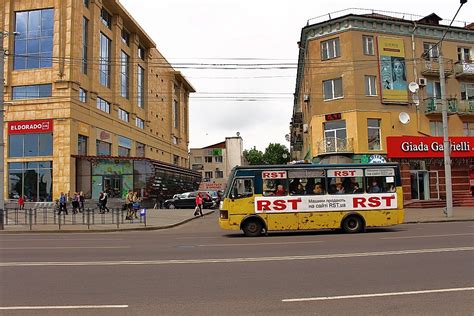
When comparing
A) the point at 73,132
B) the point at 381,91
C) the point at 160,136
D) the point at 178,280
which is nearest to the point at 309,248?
the point at 178,280

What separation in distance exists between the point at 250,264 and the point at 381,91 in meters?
27.2

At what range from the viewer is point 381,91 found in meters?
33.9

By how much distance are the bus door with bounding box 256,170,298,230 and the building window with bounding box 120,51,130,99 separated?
4037 centimetres

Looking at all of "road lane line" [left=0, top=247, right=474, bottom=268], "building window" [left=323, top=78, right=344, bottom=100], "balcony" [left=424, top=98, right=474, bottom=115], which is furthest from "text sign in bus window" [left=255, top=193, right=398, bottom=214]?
"balcony" [left=424, top=98, right=474, bottom=115]

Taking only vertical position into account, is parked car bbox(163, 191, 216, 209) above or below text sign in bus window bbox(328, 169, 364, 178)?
below

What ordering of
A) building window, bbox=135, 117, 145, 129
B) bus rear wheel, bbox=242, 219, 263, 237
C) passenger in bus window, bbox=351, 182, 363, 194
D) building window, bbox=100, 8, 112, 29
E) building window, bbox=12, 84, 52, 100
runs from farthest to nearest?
building window, bbox=135, 117, 145, 129, building window, bbox=100, 8, 112, 29, building window, bbox=12, 84, 52, 100, passenger in bus window, bbox=351, 182, 363, 194, bus rear wheel, bbox=242, 219, 263, 237

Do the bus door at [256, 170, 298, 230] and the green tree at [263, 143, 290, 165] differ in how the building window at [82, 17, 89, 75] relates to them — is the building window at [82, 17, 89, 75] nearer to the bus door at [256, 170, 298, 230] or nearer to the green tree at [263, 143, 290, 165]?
the bus door at [256, 170, 298, 230]

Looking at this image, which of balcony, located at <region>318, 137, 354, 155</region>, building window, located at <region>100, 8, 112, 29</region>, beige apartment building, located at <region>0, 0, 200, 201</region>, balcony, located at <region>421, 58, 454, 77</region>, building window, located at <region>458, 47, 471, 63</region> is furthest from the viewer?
building window, located at <region>100, 8, 112, 29</region>

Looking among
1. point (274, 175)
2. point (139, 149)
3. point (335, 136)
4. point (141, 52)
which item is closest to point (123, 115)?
point (139, 149)

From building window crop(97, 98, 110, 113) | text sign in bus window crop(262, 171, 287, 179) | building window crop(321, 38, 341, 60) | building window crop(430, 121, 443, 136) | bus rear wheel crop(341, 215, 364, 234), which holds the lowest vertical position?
bus rear wheel crop(341, 215, 364, 234)

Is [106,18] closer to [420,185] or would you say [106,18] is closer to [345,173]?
Answer: [420,185]

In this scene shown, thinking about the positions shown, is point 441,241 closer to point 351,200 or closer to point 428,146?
point 351,200

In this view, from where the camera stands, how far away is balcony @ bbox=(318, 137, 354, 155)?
3306 cm

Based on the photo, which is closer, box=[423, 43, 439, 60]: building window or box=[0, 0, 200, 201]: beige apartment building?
box=[423, 43, 439, 60]: building window
